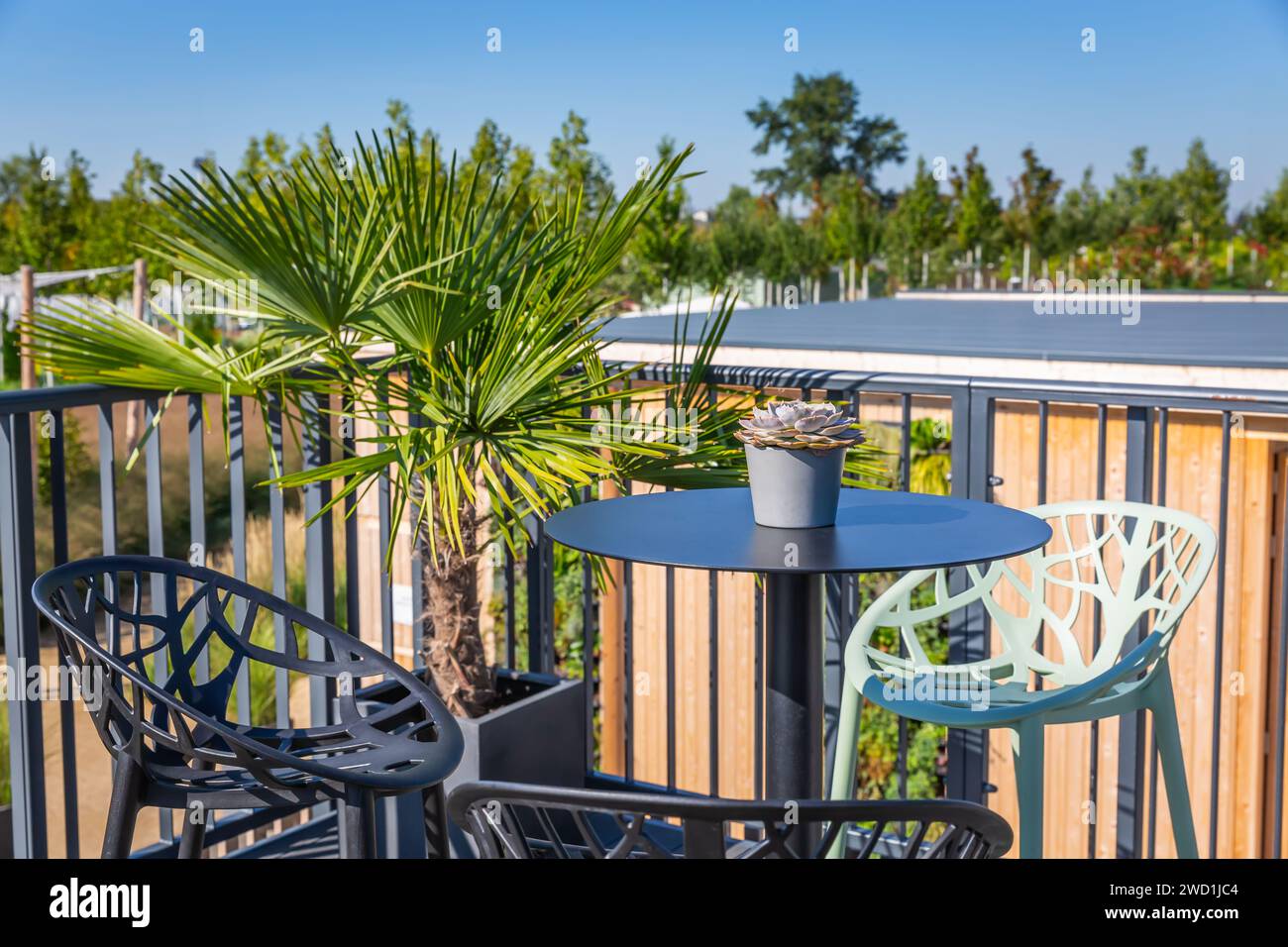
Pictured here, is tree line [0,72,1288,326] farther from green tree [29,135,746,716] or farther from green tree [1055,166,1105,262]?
green tree [29,135,746,716]

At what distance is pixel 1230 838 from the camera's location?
5.88 m

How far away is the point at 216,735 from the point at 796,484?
106cm

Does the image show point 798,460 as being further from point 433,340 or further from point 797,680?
point 433,340

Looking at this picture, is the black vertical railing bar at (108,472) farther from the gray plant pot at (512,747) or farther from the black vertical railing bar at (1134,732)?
the black vertical railing bar at (1134,732)

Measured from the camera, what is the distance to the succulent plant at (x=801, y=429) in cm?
219

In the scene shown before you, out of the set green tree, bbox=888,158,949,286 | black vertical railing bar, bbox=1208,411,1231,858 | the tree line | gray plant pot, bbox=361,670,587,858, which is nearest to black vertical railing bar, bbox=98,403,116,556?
gray plant pot, bbox=361,670,587,858

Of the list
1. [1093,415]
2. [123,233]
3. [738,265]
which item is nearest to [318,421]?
[1093,415]

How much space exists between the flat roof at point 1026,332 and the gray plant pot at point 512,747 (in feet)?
3.29

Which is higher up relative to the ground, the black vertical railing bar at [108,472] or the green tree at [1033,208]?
the green tree at [1033,208]

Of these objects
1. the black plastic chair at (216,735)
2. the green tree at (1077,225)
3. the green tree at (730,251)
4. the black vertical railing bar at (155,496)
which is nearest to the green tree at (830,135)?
the green tree at (1077,225)

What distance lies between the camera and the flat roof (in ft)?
18.1

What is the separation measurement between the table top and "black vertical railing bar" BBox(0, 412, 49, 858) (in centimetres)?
114

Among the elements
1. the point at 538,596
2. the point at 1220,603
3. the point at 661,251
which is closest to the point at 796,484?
the point at 1220,603
